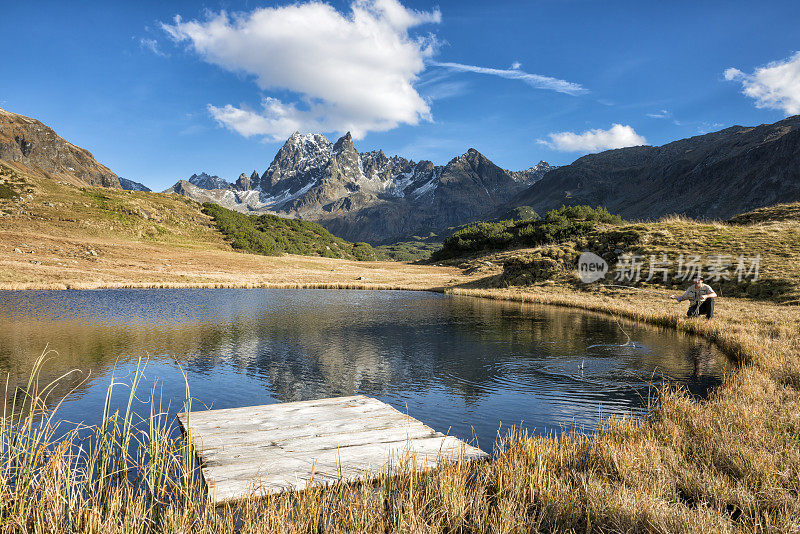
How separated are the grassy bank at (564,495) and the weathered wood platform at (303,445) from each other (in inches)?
13.3

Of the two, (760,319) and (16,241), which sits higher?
(16,241)

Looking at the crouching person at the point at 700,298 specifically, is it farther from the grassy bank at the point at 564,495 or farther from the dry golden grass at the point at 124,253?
the dry golden grass at the point at 124,253

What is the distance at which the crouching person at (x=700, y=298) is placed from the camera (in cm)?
2161

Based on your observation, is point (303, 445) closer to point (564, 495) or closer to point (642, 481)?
point (564, 495)

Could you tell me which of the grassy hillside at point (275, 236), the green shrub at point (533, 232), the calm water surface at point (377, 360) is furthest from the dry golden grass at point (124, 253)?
the calm water surface at point (377, 360)

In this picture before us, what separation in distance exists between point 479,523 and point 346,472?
6.79ft

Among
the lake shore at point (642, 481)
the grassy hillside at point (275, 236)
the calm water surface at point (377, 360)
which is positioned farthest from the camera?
the grassy hillside at point (275, 236)

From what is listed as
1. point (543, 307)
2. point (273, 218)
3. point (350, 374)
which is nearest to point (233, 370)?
point (350, 374)

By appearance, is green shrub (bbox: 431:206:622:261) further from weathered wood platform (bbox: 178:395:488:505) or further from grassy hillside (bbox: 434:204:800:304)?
weathered wood platform (bbox: 178:395:488:505)

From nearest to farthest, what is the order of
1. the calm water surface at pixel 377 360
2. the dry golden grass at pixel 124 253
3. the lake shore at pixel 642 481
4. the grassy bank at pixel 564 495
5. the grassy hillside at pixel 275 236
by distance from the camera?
the grassy bank at pixel 564 495 < the lake shore at pixel 642 481 < the calm water surface at pixel 377 360 < the dry golden grass at pixel 124 253 < the grassy hillside at pixel 275 236

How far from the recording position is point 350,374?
14953mm

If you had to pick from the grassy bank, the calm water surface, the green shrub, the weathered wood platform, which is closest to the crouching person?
the calm water surface

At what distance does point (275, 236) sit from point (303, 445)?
464 ft

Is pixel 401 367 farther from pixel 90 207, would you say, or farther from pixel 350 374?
pixel 90 207
